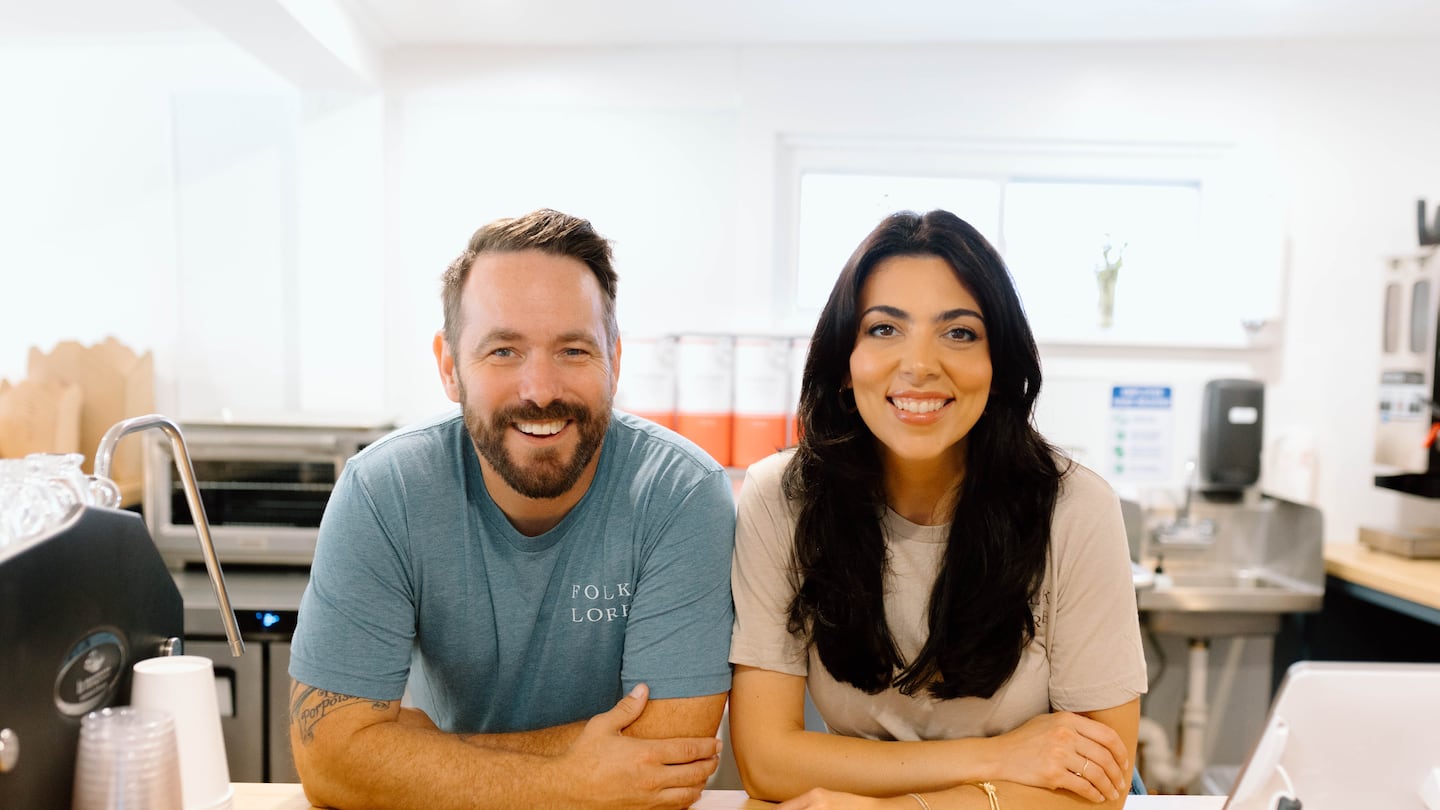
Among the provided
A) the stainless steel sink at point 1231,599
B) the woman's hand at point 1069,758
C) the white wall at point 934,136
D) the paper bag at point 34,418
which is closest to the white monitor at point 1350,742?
the woman's hand at point 1069,758

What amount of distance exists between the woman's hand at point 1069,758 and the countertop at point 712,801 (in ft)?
0.20

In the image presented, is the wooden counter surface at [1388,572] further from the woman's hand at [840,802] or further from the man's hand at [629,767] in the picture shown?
the man's hand at [629,767]

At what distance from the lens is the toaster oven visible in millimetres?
2457

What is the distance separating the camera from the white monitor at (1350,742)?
85 cm

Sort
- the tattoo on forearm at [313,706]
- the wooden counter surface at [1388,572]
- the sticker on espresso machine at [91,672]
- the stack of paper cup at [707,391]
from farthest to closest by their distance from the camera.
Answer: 1. the stack of paper cup at [707,391]
2. the wooden counter surface at [1388,572]
3. the tattoo on forearm at [313,706]
4. the sticker on espresso machine at [91,672]

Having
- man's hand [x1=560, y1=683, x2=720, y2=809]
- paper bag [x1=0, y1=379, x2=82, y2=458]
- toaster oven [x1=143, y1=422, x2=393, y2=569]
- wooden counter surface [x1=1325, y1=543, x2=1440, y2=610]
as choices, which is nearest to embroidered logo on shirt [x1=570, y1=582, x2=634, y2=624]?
man's hand [x1=560, y1=683, x2=720, y2=809]

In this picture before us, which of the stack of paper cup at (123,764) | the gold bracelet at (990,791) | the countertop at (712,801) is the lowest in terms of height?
the countertop at (712,801)

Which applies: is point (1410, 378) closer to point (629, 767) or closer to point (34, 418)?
point (629, 767)

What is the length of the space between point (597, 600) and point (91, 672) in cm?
62

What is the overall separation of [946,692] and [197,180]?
2.75 meters

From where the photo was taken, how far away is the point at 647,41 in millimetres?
2865

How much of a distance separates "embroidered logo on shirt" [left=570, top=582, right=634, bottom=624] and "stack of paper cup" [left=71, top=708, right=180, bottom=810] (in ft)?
1.76

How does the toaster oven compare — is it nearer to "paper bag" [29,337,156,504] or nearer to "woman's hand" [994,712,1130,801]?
"paper bag" [29,337,156,504]

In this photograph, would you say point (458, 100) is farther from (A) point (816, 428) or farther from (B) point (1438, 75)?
(B) point (1438, 75)
